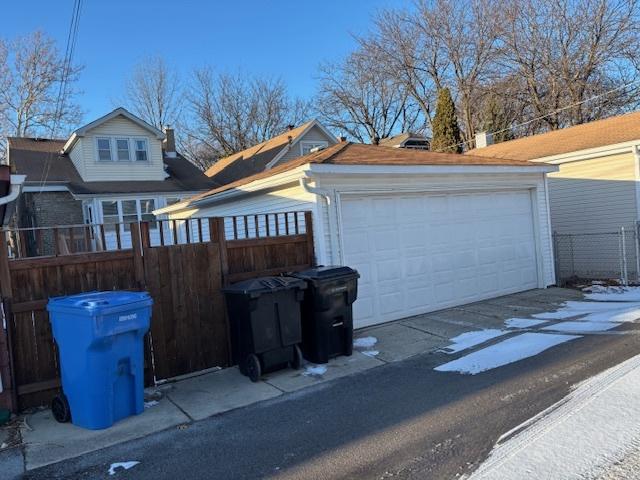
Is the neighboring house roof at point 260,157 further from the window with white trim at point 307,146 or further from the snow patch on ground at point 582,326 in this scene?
the snow patch on ground at point 582,326

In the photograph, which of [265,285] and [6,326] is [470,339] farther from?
[6,326]

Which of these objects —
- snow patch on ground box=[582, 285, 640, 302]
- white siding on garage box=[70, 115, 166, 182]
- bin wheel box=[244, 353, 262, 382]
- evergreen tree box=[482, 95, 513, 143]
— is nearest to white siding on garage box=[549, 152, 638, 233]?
snow patch on ground box=[582, 285, 640, 302]

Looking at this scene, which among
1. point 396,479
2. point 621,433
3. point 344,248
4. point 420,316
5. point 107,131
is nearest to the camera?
point 396,479

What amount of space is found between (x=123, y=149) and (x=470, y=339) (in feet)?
60.7

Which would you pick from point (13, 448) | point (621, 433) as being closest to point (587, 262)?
point (621, 433)

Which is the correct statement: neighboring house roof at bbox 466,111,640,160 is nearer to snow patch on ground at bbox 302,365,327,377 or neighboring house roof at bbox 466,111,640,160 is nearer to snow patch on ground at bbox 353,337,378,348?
snow patch on ground at bbox 353,337,378,348

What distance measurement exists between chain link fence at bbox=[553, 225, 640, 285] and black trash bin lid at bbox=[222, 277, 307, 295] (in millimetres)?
7814

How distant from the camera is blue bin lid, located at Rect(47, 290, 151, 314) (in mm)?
4613

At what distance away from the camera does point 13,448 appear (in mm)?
A: 4438

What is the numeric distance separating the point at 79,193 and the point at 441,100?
17.7 metres

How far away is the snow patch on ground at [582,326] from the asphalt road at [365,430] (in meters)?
1.23

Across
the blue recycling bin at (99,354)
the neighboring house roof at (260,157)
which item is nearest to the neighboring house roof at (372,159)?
the blue recycling bin at (99,354)

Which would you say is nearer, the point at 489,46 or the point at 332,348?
the point at 332,348

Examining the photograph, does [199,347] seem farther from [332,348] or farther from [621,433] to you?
[621,433]
